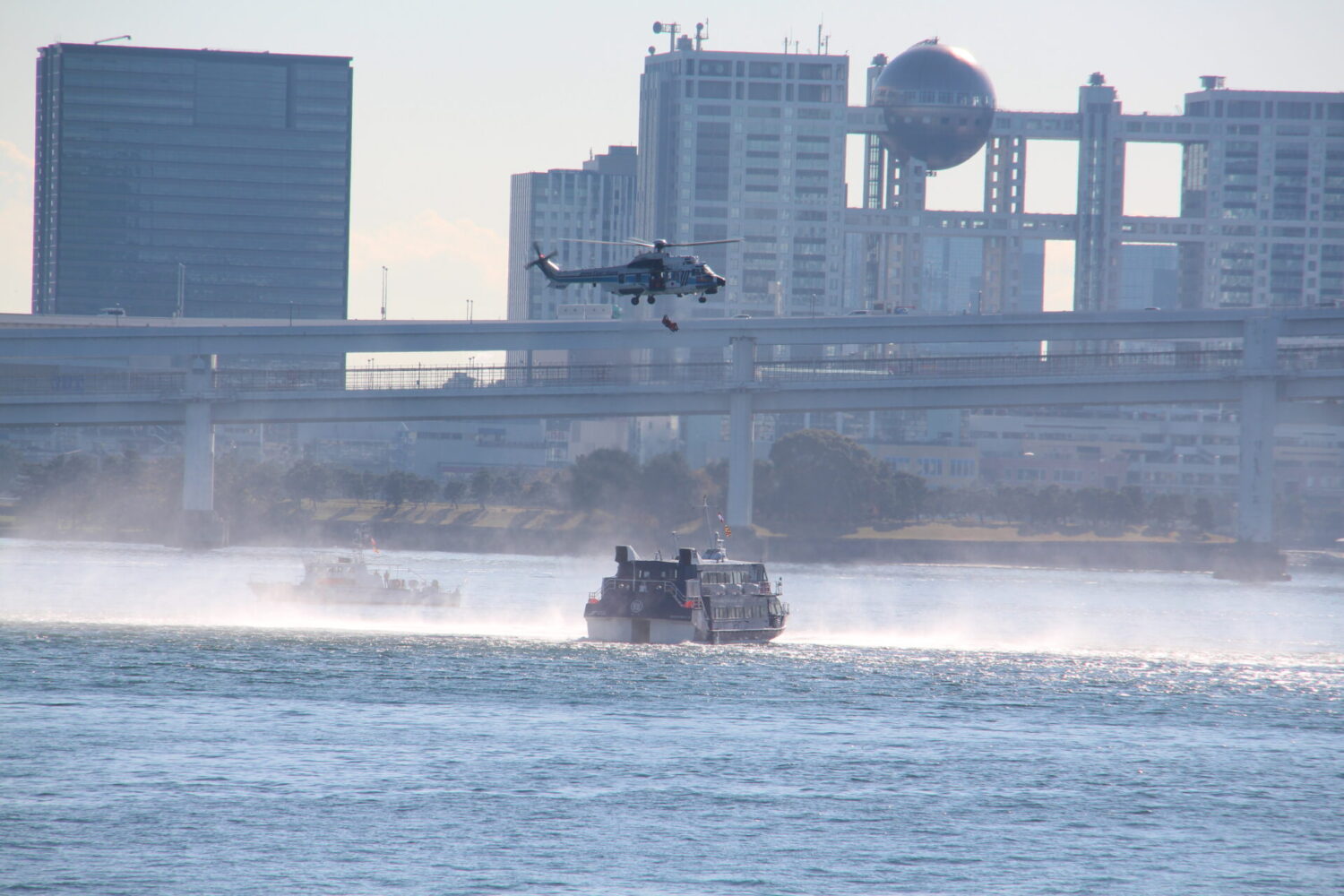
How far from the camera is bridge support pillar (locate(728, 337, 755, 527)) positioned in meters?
125

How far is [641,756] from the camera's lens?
48.7 meters

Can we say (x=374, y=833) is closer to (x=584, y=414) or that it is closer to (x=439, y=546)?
(x=584, y=414)

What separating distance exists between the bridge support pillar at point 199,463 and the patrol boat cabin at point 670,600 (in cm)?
6189

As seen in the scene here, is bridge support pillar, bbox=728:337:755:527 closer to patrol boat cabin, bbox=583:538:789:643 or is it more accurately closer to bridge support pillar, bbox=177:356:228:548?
bridge support pillar, bbox=177:356:228:548

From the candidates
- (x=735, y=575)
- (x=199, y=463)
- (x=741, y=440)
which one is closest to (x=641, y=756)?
(x=735, y=575)

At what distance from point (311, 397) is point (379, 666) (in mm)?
57804

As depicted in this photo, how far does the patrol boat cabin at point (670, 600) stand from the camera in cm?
6631

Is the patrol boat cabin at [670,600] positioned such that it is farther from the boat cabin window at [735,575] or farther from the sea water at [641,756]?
the sea water at [641,756]

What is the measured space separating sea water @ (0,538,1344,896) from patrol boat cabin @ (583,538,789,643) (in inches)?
54.4

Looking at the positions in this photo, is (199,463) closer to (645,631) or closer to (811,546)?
(811,546)

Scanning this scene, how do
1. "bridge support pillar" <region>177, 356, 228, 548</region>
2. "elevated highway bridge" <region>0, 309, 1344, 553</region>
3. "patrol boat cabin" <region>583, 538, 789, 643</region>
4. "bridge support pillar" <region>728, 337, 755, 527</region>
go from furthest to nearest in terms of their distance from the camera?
"bridge support pillar" <region>728, 337, 755, 527</region>
"bridge support pillar" <region>177, 356, 228, 548</region>
"elevated highway bridge" <region>0, 309, 1344, 553</region>
"patrol boat cabin" <region>583, 538, 789, 643</region>

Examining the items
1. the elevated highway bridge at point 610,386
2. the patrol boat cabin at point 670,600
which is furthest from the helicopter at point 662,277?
the elevated highway bridge at point 610,386

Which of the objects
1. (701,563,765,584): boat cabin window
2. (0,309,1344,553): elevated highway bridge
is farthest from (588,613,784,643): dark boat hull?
(0,309,1344,553): elevated highway bridge

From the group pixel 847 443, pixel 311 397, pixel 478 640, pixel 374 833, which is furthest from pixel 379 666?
pixel 847 443
